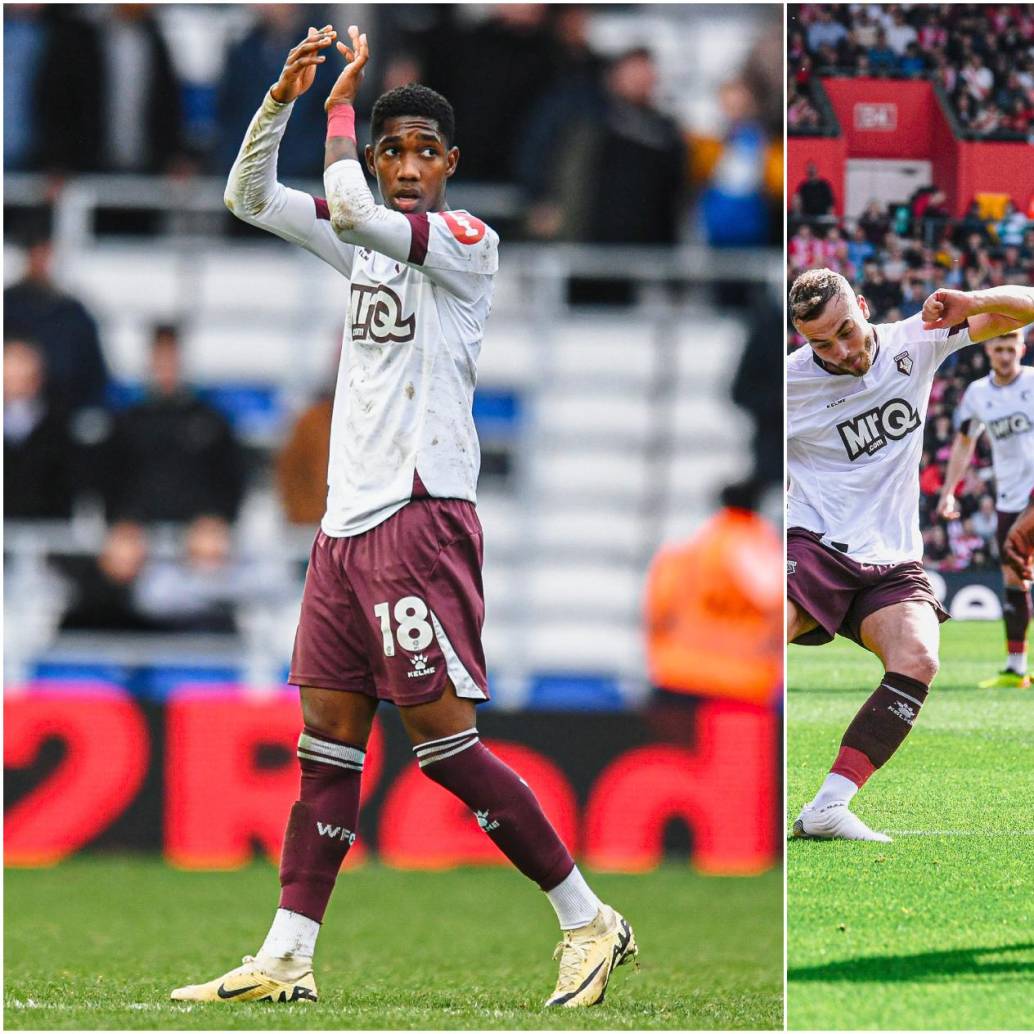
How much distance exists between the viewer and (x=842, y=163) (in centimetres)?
312

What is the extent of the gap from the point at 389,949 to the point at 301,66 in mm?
2523

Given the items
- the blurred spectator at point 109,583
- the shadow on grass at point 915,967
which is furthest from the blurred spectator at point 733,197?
the shadow on grass at point 915,967

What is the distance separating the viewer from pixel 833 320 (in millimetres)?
2984

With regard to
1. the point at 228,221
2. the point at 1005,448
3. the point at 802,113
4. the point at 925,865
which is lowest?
the point at 925,865

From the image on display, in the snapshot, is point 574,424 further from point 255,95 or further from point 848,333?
point 848,333

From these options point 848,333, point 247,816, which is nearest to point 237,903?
point 247,816

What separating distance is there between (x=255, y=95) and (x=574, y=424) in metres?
2.36

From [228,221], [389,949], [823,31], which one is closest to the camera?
[823,31]

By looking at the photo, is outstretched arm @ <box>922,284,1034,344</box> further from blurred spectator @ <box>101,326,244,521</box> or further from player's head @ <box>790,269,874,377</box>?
blurred spectator @ <box>101,326,244,521</box>

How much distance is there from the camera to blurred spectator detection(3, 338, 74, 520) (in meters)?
8.54

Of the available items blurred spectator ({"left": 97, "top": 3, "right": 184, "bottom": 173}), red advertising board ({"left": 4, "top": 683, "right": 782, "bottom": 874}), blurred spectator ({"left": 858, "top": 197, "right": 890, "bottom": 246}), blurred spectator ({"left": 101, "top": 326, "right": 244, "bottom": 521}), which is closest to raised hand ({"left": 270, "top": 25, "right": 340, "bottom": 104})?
blurred spectator ({"left": 858, "top": 197, "right": 890, "bottom": 246})

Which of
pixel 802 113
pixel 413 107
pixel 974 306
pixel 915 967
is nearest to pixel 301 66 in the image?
pixel 413 107

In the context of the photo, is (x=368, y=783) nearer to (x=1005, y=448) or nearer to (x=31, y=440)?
(x=31, y=440)

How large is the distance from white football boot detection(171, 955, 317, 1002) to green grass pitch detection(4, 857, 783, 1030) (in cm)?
4
